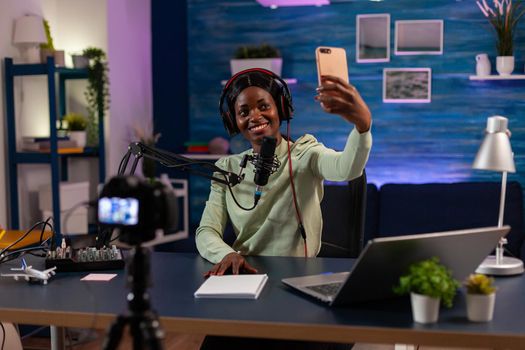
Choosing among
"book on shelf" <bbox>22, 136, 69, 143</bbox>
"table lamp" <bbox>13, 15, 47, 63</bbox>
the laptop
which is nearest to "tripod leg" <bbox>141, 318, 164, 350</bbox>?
the laptop

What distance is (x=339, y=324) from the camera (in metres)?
1.20

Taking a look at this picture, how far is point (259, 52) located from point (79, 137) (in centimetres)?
128

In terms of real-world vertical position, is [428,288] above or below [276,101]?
below

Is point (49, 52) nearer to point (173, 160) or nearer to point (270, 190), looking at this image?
point (270, 190)

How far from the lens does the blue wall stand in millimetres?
4125

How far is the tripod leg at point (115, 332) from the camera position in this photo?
3.10ft

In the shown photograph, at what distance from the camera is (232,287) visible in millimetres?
1409

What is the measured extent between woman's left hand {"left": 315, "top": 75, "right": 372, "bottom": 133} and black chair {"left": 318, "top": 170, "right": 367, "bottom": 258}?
3.03 feet

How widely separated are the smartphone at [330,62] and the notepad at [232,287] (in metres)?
Answer: 0.47

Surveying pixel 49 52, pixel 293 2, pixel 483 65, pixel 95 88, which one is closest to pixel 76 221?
pixel 95 88

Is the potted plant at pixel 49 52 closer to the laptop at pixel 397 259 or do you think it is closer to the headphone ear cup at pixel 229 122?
the headphone ear cup at pixel 229 122

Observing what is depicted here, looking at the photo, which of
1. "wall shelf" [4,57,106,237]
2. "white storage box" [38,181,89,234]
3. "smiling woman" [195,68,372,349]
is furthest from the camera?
"white storage box" [38,181,89,234]

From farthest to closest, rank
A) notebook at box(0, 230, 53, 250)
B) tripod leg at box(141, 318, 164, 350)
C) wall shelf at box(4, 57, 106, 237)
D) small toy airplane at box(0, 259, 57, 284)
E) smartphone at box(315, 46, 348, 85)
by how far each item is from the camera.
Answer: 1. wall shelf at box(4, 57, 106, 237)
2. notebook at box(0, 230, 53, 250)
3. small toy airplane at box(0, 259, 57, 284)
4. smartphone at box(315, 46, 348, 85)
5. tripod leg at box(141, 318, 164, 350)

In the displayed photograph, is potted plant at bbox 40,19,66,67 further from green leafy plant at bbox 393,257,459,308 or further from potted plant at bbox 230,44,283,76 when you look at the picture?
green leafy plant at bbox 393,257,459,308
